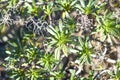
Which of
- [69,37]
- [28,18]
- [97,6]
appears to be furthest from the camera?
[28,18]

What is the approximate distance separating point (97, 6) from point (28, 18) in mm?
681

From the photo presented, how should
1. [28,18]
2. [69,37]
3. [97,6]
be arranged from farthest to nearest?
[28,18] → [97,6] → [69,37]

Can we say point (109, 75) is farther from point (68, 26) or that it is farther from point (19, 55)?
point (19, 55)

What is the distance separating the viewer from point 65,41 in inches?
102

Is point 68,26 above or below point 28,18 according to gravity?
below

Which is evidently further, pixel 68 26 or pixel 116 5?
pixel 116 5

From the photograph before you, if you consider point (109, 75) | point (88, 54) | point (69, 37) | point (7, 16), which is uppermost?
point (7, 16)

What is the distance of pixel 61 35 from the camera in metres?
2.60

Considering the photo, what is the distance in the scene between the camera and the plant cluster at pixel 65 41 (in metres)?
2.63

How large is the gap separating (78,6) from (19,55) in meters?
0.71

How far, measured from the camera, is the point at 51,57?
8.79 feet

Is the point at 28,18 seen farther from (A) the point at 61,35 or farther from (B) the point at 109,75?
(B) the point at 109,75

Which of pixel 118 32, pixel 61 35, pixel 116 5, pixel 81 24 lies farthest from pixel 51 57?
pixel 116 5

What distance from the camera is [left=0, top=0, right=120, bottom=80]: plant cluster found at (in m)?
2.63
